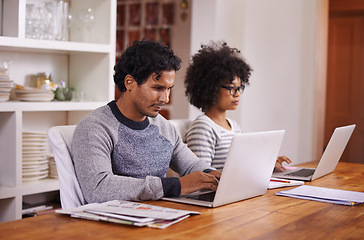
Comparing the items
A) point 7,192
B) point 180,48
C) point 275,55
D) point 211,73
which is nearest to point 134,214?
point 211,73

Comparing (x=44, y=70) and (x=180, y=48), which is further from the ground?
(x=180, y=48)

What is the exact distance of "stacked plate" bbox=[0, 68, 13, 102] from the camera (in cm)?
269

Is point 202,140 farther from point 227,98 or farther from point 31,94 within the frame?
point 31,94

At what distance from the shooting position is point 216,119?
8.55 ft

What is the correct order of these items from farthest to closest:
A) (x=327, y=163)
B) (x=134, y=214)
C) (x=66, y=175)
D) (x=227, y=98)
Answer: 1. (x=227, y=98)
2. (x=327, y=163)
3. (x=66, y=175)
4. (x=134, y=214)

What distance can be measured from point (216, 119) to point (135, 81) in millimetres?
804

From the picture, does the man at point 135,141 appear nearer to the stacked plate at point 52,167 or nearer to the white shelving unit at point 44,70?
the white shelving unit at point 44,70

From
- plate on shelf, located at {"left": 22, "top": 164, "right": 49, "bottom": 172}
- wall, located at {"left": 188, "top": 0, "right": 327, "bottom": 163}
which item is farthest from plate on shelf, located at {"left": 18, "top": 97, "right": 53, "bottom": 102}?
wall, located at {"left": 188, "top": 0, "right": 327, "bottom": 163}

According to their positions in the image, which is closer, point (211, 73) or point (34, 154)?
point (211, 73)

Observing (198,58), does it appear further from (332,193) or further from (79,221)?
(79,221)

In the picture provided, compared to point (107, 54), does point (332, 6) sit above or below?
above

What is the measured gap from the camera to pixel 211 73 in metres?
2.62

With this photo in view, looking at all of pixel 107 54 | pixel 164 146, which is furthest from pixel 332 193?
pixel 107 54

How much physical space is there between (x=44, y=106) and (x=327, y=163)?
5.12 ft
